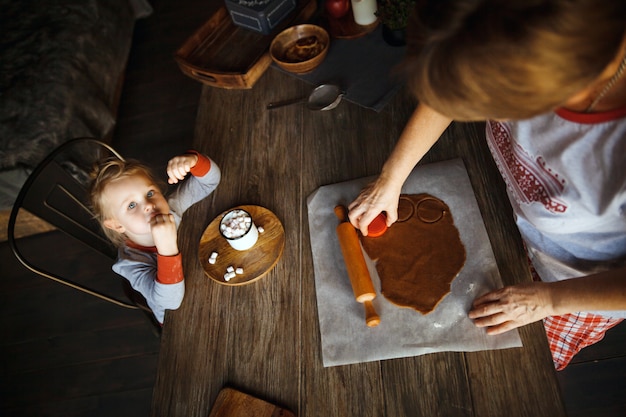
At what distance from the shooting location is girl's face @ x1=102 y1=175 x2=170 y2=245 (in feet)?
3.90

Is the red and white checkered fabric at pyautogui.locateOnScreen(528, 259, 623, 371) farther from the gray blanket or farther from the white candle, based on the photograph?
the gray blanket

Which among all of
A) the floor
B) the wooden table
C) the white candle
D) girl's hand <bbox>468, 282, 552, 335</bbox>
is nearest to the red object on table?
the wooden table

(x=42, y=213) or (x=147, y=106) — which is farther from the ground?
(x=42, y=213)

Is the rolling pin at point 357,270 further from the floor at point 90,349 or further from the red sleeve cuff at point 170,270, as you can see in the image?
the floor at point 90,349

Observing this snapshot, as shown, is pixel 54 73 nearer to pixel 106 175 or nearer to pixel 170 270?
pixel 106 175

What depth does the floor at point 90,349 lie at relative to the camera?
155cm

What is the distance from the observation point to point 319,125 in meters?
1.23

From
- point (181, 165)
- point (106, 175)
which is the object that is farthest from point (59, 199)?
point (181, 165)

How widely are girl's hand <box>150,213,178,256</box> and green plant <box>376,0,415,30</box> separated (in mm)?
884

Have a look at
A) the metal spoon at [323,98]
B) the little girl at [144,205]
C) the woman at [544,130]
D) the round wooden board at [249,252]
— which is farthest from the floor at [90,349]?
the metal spoon at [323,98]

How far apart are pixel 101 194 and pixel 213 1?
287 centimetres

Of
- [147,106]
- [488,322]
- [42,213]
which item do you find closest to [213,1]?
[147,106]

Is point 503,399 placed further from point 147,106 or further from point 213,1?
point 213,1

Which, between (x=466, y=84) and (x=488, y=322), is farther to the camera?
(x=488, y=322)
